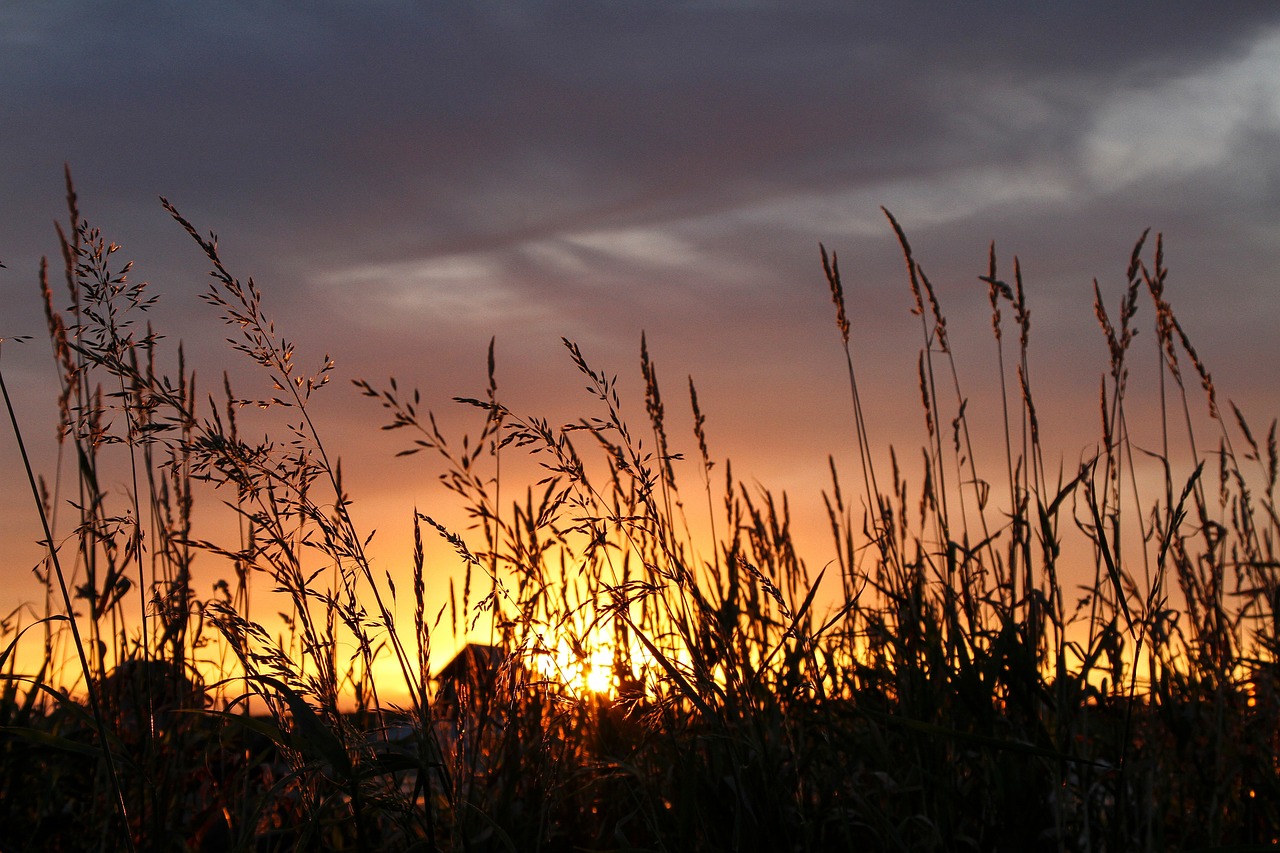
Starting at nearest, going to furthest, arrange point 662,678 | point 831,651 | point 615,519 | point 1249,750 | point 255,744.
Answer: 1. point 615,519
2. point 662,678
3. point 1249,750
4. point 831,651
5. point 255,744

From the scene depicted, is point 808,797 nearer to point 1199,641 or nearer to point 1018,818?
point 1018,818

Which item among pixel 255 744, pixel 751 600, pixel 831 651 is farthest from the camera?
pixel 255 744

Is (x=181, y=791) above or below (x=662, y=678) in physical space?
below

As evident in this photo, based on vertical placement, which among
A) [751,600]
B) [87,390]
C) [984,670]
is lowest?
[984,670]

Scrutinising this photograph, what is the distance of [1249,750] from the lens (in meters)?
2.11

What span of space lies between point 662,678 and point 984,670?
64cm

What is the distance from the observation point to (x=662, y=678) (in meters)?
1.81

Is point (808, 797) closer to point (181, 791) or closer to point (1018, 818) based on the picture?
point (1018, 818)

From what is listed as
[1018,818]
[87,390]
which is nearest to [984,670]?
[1018,818]

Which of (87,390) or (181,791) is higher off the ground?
(87,390)

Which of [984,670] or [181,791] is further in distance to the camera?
[181,791]

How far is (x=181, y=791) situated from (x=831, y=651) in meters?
1.73

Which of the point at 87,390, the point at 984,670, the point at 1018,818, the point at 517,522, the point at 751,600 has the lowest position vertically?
the point at 1018,818

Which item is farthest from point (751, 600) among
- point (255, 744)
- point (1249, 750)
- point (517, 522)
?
point (255, 744)
